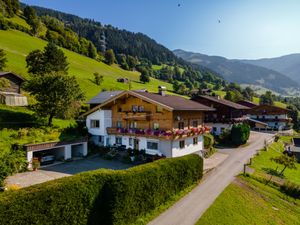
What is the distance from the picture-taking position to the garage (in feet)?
90.5

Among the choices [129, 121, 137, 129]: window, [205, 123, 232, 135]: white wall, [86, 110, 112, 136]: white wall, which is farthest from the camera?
[205, 123, 232, 135]: white wall

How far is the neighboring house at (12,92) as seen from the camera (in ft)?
138

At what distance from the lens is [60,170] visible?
90.2 ft

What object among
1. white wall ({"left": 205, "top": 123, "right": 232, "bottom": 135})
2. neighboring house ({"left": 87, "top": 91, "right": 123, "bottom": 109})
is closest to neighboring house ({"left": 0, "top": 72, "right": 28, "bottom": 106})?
neighboring house ({"left": 87, "top": 91, "right": 123, "bottom": 109})

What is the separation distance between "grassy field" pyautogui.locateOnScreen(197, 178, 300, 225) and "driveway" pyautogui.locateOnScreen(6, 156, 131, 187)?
1299 centimetres

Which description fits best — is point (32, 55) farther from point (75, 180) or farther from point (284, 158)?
point (284, 158)

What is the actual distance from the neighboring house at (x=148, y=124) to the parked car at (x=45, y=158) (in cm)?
859

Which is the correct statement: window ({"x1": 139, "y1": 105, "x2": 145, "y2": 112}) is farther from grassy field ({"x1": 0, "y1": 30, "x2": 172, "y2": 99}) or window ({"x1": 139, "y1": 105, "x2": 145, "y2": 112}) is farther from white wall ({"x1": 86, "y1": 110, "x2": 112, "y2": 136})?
grassy field ({"x1": 0, "y1": 30, "x2": 172, "y2": 99})

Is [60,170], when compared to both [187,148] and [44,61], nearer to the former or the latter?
[187,148]

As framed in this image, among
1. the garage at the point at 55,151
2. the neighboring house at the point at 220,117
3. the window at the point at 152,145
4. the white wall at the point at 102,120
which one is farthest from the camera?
the neighboring house at the point at 220,117

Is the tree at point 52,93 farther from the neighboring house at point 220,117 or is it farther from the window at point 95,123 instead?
the neighboring house at point 220,117

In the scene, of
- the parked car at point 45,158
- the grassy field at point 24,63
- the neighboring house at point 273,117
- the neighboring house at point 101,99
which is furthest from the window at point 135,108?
the neighboring house at point 273,117

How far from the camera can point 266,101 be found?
13138 centimetres

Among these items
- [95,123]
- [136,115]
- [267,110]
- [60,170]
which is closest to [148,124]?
[136,115]
